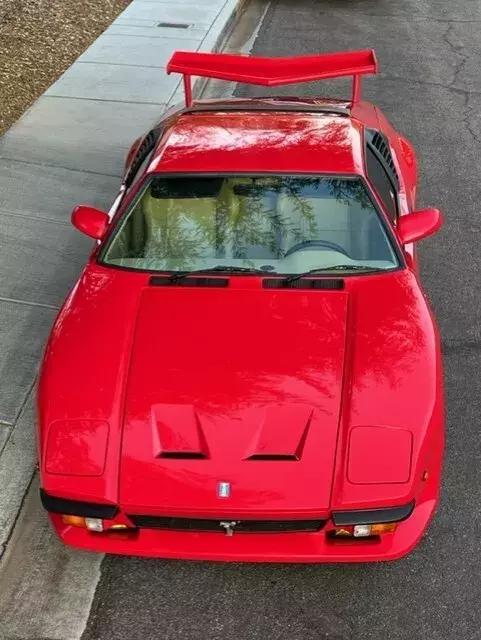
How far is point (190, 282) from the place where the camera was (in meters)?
3.77

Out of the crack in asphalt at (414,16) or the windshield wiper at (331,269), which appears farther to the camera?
the crack in asphalt at (414,16)

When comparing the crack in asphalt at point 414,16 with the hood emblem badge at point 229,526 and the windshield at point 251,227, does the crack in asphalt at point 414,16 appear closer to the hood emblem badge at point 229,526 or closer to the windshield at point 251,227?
the windshield at point 251,227

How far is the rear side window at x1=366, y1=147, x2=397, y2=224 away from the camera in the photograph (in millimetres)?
4199

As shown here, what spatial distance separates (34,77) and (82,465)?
7361 millimetres

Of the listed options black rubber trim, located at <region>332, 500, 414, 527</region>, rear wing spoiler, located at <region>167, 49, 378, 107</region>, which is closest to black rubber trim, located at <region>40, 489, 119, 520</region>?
black rubber trim, located at <region>332, 500, 414, 527</region>

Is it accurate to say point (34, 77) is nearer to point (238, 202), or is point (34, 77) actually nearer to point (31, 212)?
point (31, 212)

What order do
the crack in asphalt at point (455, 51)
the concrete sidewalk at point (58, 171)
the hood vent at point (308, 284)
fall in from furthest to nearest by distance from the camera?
the crack in asphalt at point (455, 51), the concrete sidewalk at point (58, 171), the hood vent at point (308, 284)

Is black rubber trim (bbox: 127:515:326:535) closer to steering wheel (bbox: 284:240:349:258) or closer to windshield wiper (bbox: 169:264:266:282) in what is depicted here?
windshield wiper (bbox: 169:264:266:282)

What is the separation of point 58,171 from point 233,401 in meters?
4.50

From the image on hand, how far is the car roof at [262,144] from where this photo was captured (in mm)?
4082

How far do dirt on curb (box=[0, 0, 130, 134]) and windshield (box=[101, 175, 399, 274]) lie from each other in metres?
4.43

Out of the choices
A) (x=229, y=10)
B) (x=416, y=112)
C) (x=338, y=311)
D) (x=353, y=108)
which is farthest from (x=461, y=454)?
(x=229, y=10)

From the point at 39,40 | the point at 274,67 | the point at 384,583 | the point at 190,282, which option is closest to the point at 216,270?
the point at 190,282

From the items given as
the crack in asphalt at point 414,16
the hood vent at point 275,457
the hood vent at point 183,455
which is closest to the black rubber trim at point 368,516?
the hood vent at point 275,457
